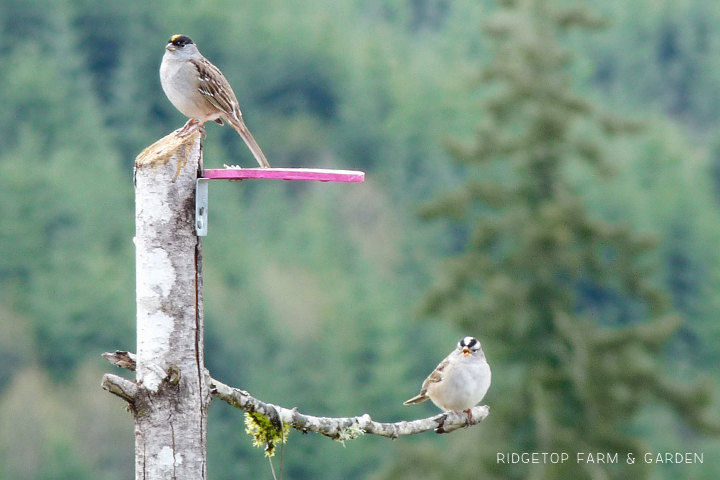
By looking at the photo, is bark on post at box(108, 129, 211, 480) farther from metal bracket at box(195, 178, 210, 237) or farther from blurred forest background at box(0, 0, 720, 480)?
blurred forest background at box(0, 0, 720, 480)

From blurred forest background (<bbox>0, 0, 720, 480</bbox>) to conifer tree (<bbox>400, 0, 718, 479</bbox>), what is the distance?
3.9 inches

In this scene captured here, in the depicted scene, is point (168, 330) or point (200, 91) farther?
point (200, 91)

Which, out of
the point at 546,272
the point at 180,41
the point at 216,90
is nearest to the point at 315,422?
the point at 216,90

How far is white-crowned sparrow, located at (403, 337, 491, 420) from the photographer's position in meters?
12.2

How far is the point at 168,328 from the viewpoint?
6.66 m

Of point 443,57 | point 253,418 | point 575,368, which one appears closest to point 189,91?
point 253,418

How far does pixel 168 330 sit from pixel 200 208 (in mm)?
724

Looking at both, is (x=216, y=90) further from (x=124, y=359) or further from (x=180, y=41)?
(x=124, y=359)

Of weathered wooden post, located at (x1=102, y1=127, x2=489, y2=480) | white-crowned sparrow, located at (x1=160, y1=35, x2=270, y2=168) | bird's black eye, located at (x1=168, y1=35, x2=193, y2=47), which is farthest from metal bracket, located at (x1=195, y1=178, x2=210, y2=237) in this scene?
bird's black eye, located at (x1=168, y1=35, x2=193, y2=47)

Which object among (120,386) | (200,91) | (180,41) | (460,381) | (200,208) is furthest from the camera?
(460,381)

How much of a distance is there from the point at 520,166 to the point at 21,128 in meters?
60.8

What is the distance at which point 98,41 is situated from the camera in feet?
327

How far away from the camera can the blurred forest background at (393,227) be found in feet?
118

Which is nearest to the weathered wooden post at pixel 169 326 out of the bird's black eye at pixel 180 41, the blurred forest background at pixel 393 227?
the bird's black eye at pixel 180 41
